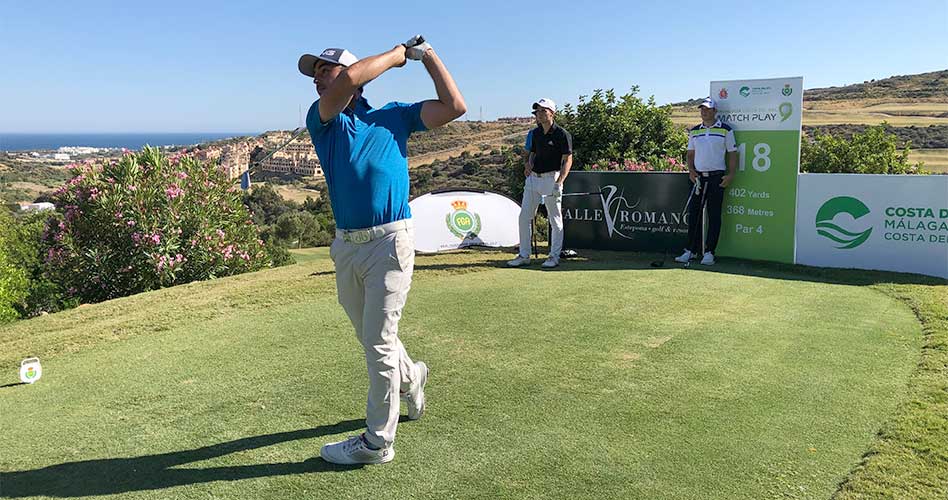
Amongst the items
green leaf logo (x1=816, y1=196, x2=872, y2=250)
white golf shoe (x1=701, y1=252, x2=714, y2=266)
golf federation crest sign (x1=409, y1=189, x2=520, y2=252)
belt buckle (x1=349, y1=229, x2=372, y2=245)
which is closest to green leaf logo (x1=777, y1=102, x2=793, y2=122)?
green leaf logo (x1=816, y1=196, x2=872, y2=250)

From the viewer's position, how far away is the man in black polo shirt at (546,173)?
9031 mm

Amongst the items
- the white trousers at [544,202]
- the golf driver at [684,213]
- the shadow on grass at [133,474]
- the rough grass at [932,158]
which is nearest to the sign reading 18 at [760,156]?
the golf driver at [684,213]

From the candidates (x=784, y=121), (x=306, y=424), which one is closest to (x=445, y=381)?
(x=306, y=424)

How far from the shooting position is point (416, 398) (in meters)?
4.01

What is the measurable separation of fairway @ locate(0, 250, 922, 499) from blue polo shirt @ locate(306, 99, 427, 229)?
1296 millimetres

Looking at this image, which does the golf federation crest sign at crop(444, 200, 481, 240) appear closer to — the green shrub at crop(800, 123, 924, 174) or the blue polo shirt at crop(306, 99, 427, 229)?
the blue polo shirt at crop(306, 99, 427, 229)

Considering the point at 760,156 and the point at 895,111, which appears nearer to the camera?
the point at 760,156

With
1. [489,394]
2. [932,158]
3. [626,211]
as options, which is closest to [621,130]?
[626,211]

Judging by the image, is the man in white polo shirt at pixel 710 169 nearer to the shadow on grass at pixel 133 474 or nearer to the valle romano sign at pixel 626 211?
the valle romano sign at pixel 626 211

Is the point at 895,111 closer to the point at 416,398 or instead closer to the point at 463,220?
the point at 463,220

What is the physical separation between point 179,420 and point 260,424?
53 centimetres

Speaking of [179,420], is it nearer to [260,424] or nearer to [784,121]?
[260,424]

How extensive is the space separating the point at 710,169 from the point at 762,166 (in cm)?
73

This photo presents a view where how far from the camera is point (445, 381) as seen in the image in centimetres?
476
